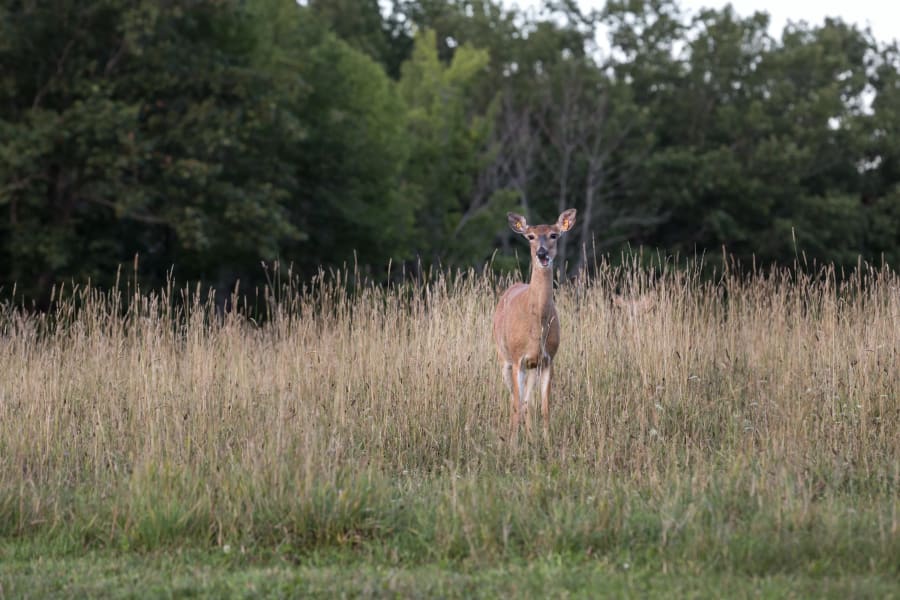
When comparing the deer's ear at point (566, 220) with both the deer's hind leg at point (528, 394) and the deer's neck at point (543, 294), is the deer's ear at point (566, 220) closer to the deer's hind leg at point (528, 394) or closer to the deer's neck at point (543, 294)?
the deer's neck at point (543, 294)

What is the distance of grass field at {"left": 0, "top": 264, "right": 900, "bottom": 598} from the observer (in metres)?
5.79

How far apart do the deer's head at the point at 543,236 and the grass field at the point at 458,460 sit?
3.30 feet

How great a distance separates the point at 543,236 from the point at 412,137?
102 feet

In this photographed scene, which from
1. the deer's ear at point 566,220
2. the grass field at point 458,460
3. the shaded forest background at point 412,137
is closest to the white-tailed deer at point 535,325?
the deer's ear at point 566,220

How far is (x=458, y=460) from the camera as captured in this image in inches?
307

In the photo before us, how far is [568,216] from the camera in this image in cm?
955

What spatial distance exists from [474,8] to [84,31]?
2758 centimetres

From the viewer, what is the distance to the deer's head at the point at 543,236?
906 cm

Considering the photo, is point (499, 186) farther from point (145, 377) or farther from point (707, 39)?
point (145, 377)

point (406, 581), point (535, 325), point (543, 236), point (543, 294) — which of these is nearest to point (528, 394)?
point (535, 325)

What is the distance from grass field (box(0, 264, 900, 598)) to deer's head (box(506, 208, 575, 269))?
3.30 ft

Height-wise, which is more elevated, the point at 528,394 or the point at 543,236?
the point at 543,236

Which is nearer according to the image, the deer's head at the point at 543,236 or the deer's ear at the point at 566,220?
the deer's head at the point at 543,236

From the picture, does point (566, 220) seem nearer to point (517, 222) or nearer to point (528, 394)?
point (517, 222)
